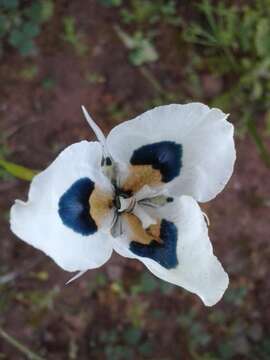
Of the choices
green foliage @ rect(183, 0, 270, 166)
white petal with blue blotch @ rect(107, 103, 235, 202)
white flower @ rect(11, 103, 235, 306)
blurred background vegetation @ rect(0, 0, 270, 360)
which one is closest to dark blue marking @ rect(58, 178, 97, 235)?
white flower @ rect(11, 103, 235, 306)

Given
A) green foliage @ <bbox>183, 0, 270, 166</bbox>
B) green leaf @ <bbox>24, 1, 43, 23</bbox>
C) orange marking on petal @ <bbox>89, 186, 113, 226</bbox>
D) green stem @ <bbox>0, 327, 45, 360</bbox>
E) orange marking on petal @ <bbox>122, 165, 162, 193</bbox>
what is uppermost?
orange marking on petal @ <bbox>89, 186, 113, 226</bbox>

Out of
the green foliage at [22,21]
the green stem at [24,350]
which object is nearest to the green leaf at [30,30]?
the green foliage at [22,21]

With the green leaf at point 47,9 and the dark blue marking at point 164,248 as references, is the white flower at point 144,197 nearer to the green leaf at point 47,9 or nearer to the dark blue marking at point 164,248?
the dark blue marking at point 164,248

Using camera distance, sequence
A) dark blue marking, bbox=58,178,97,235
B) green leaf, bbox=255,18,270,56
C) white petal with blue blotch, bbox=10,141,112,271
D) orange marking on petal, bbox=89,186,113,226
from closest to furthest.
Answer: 1. white petal with blue blotch, bbox=10,141,112,271
2. dark blue marking, bbox=58,178,97,235
3. orange marking on petal, bbox=89,186,113,226
4. green leaf, bbox=255,18,270,56

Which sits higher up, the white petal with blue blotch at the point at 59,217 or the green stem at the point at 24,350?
the white petal with blue blotch at the point at 59,217

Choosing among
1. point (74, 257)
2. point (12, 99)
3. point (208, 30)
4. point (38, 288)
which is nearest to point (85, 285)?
point (38, 288)

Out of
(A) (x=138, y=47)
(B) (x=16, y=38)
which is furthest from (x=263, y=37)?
(B) (x=16, y=38)

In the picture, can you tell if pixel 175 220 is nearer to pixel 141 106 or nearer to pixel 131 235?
pixel 131 235

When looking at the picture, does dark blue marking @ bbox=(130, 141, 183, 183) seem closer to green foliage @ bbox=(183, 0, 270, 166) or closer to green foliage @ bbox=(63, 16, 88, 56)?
green foliage @ bbox=(183, 0, 270, 166)
